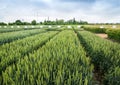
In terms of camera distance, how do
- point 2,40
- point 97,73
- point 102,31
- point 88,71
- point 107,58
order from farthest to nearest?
point 102,31
point 2,40
point 97,73
point 107,58
point 88,71

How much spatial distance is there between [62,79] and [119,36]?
74.0 ft

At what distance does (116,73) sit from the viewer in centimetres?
546

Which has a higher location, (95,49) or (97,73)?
(95,49)

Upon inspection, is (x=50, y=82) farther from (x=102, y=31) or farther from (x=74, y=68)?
(x=102, y=31)

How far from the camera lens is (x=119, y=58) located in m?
6.94

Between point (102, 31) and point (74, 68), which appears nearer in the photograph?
point (74, 68)

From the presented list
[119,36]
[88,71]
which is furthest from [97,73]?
[119,36]

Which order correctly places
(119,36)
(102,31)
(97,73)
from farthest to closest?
(102,31)
(119,36)
(97,73)

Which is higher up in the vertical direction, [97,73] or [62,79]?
[62,79]

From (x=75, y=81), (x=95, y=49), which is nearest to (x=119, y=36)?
(x=95, y=49)

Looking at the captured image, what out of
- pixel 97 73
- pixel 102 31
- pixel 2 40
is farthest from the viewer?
pixel 102 31

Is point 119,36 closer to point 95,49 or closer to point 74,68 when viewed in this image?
point 95,49

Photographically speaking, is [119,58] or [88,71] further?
[119,58]

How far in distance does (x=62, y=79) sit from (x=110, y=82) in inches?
87.3
